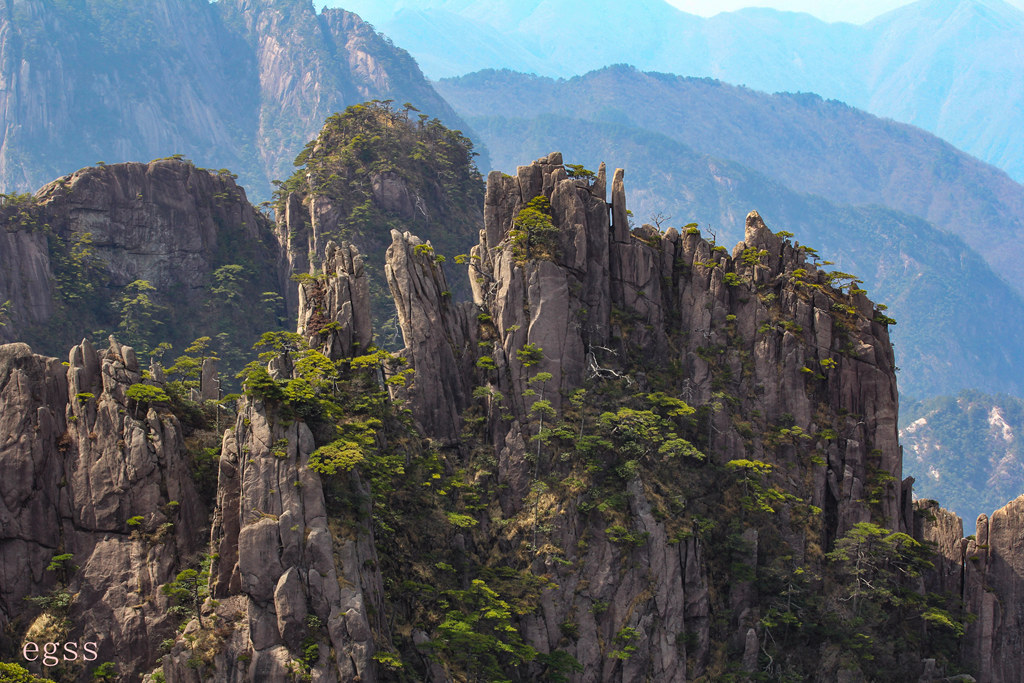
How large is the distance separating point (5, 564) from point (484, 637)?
1993 cm

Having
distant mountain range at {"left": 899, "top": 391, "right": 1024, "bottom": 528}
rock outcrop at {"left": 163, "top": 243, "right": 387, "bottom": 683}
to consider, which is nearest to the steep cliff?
rock outcrop at {"left": 163, "top": 243, "right": 387, "bottom": 683}

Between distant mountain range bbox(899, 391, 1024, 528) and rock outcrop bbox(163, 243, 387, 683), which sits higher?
distant mountain range bbox(899, 391, 1024, 528)

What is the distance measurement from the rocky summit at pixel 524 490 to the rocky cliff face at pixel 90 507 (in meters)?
0.11

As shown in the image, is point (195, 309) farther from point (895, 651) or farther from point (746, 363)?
point (895, 651)

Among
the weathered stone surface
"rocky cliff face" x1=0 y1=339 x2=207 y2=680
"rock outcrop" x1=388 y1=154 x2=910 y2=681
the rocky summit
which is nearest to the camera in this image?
"rocky cliff face" x1=0 y1=339 x2=207 y2=680

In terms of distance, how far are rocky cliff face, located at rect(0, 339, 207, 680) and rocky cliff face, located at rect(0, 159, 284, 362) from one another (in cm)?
3990

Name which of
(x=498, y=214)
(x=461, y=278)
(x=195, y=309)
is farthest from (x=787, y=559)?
(x=195, y=309)

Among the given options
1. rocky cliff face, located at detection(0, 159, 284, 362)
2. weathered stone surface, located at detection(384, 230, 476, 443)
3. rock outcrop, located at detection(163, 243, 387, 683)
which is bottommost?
rock outcrop, located at detection(163, 243, 387, 683)

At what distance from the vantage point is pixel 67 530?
37500mm

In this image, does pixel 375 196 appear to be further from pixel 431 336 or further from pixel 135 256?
pixel 431 336

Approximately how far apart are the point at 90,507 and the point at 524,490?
842 inches

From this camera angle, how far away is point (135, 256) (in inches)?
3314

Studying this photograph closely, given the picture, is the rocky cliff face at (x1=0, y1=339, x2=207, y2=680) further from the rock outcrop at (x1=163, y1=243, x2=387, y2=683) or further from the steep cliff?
the steep cliff

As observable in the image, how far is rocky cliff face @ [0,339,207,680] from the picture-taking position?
3519cm
